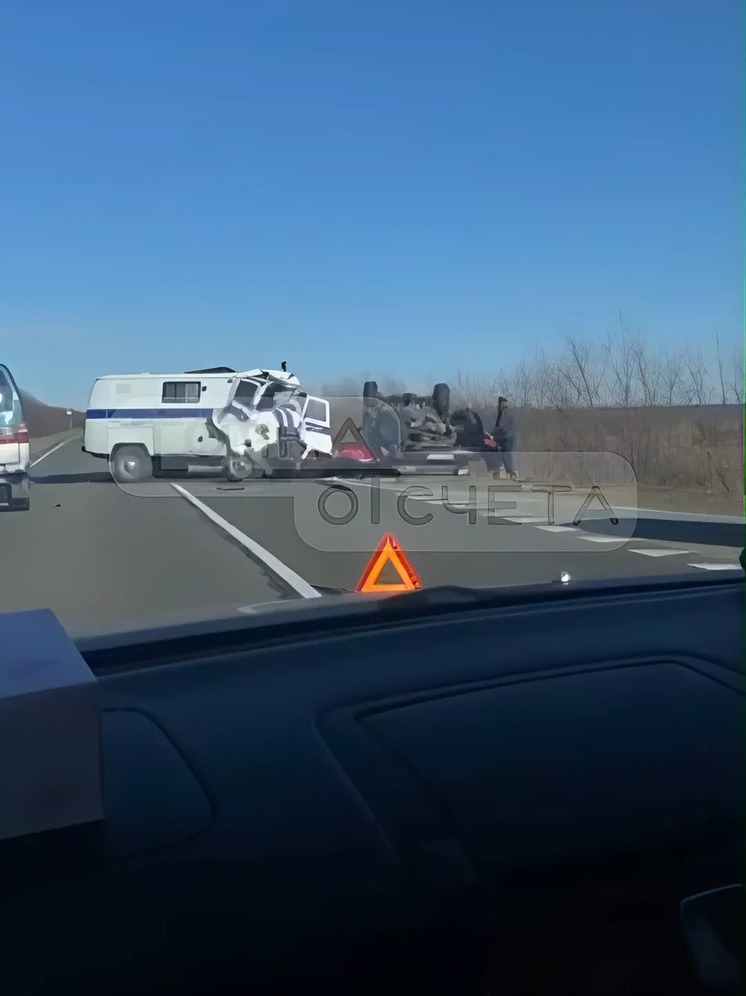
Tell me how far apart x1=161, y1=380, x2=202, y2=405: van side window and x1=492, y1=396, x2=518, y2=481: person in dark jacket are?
10562 mm

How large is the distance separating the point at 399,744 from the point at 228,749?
1.07 feet

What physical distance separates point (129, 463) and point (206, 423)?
2.60 metres

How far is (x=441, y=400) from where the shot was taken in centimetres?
1753

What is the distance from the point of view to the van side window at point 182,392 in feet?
90.9

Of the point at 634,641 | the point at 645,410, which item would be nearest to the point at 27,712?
the point at 634,641

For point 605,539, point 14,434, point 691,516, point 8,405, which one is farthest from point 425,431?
point 8,405

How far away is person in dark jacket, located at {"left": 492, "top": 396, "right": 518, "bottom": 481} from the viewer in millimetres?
17531

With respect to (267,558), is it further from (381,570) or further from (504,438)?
(504,438)

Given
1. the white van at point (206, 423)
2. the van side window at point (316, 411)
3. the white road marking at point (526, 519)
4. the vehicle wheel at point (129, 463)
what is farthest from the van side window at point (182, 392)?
the white road marking at point (526, 519)

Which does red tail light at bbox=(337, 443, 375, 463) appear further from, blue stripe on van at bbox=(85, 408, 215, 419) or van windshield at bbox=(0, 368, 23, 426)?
van windshield at bbox=(0, 368, 23, 426)

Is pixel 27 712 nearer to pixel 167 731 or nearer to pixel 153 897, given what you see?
pixel 153 897

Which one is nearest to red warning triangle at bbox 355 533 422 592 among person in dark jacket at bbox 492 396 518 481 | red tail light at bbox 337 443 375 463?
person in dark jacket at bbox 492 396 518 481

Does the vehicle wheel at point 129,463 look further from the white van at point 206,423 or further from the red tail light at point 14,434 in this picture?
the red tail light at point 14,434

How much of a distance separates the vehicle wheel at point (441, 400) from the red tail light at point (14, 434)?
6471 millimetres
